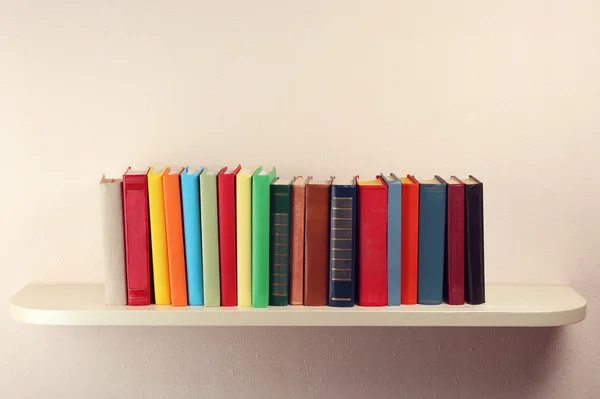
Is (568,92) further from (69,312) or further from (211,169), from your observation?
(69,312)

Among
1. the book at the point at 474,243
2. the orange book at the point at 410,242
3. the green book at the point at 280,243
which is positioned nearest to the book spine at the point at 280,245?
the green book at the point at 280,243

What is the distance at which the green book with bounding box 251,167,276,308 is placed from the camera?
1.36 m

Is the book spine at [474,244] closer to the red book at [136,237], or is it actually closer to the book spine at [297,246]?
the book spine at [297,246]

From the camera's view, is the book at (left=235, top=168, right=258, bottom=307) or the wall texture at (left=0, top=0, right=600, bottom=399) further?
the wall texture at (left=0, top=0, right=600, bottom=399)

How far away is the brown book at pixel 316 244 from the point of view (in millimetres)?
1361

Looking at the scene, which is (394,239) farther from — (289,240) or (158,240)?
(158,240)

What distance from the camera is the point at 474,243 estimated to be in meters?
1.37

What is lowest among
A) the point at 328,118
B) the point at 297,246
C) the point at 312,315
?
the point at 312,315

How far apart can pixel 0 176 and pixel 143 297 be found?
0.42 metres

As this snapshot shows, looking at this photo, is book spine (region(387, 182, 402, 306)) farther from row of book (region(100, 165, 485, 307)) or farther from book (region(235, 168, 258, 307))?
book (region(235, 168, 258, 307))

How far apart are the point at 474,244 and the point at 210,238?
1.58 feet

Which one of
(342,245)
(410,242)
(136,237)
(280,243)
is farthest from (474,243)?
(136,237)

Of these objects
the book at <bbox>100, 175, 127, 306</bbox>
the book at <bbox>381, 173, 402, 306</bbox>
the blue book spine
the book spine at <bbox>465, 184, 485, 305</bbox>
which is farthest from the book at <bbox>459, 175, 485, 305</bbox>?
the book at <bbox>100, 175, 127, 306</bbox>

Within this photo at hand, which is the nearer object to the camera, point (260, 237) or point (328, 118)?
point (260, 237)
